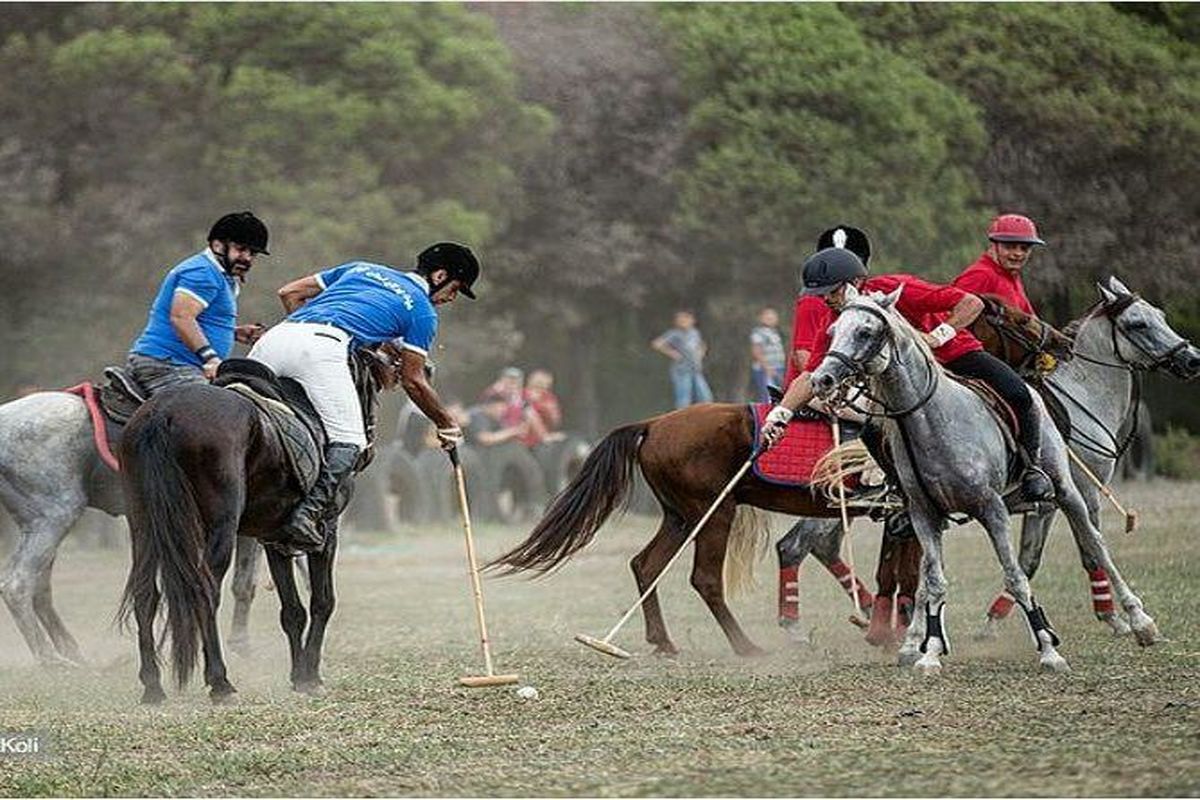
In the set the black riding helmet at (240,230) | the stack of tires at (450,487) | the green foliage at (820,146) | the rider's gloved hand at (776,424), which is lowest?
the stack of tires at (450,487)

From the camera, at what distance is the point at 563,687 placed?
35.2 feet

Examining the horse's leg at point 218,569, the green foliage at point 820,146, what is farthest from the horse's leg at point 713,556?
the green foliage at point 820,146

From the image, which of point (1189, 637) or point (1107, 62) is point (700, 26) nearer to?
point (1107, 62)

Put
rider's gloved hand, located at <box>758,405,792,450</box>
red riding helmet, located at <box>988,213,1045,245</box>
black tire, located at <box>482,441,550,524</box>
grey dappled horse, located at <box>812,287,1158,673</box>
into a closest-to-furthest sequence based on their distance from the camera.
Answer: grey dappled horse, located at <box>812,287,1158,673</box>, rider's gloved hand, located at <box>758,405,792,450</box>, red riding helmet, located at <box>988,213,1045,245</box>, black tire, located at <box>482,441,550,524</box>

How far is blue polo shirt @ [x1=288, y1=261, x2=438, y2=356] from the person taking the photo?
1117 centimetres

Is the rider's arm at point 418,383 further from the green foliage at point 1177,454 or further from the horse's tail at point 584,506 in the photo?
the green foliage at point 1177,454

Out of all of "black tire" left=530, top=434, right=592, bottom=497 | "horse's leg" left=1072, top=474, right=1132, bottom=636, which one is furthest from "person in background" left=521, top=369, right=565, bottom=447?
"horse's leg" left=1072, top=474, right=1132, bottom=636

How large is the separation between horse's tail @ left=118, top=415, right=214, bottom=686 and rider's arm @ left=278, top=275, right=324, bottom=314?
1728mm

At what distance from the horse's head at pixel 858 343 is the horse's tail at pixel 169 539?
2.84m

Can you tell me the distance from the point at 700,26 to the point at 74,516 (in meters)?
23.3

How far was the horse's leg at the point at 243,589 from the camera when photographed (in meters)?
13.0

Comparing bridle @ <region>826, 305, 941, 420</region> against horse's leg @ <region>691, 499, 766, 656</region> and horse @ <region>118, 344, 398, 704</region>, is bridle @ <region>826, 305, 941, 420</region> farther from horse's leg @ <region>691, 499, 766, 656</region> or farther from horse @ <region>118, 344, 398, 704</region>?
horse @ <region>118, 344, 398, 704</region>

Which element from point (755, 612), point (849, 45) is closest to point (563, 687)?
point (755, 612)

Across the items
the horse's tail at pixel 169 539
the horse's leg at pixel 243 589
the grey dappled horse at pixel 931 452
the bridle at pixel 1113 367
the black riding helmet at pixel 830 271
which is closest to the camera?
the horse's tail at pixel 169 539
